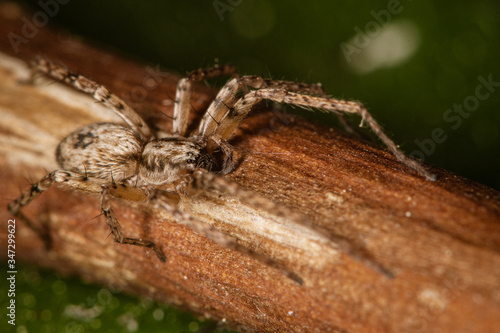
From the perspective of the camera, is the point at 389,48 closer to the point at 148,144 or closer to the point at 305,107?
the point at 305,107

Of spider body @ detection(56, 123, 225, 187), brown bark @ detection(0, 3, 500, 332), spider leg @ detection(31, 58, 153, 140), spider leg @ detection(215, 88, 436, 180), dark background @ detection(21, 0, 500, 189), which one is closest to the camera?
brown bark @ detection(0, 3, 500, 332)

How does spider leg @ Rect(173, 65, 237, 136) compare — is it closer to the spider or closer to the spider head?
the spider

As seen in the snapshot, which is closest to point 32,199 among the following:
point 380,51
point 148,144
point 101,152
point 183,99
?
point 101,152

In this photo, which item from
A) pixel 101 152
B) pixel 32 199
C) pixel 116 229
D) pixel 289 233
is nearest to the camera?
pixel 289 233

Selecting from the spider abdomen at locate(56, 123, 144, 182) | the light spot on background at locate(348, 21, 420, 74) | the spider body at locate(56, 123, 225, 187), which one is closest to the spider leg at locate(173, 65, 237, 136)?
the spider body at locate(56, 123, 225, 187)

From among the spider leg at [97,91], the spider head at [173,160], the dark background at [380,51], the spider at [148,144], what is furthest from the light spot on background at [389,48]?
the spider leg at [97,91]

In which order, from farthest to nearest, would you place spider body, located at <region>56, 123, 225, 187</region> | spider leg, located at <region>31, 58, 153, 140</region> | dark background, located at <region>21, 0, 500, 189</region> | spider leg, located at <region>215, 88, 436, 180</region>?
spider leg, located at <region>31, 58, 153, 140</region>
spider body, located at <region>56, 123, 225, 187</region>
dark background, located at <region>21, 0, 500, 189</region>
spider leg, located at <region>215, 88, 436, 180</region>
